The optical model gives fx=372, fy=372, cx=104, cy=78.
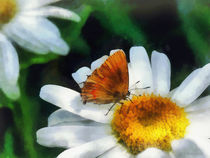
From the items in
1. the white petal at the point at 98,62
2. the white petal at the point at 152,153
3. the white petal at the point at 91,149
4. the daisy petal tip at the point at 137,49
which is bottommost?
the white petal at the point at 91,149

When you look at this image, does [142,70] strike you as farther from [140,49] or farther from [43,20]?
[43,20]

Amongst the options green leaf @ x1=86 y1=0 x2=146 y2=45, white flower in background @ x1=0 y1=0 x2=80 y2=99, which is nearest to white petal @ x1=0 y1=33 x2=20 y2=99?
white flower in background @ x1=0 y1=0 x2=80 y2=99

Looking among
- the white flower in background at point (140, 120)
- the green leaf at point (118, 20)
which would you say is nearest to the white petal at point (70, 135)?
the white flower in background at point (140, 120)

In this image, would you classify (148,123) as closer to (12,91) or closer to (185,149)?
(185,149)

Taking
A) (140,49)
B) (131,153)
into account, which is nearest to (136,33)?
(140,49)

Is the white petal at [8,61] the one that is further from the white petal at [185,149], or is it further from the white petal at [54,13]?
the white petal at [185,149]

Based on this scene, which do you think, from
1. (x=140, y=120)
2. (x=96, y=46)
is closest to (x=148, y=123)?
(x=140, y=120)
